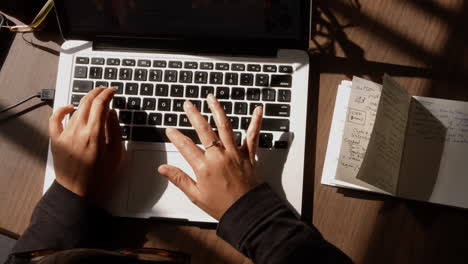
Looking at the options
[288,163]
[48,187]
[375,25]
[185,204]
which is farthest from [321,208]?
[48,187]

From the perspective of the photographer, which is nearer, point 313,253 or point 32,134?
point 313,253

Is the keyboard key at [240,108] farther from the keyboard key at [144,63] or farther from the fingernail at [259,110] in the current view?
the keyboard key at [144,63]

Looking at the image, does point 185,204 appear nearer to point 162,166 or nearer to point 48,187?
point 162,166

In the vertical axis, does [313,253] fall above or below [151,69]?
below

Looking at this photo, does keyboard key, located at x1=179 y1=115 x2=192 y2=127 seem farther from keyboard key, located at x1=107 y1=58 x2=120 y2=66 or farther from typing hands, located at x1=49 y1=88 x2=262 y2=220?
keyboard key, located at x1=107 y1=58 x2=120 y2=66

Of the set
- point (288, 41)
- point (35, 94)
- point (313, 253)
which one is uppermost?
point (288, 41)

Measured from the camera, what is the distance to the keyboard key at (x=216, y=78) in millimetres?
661

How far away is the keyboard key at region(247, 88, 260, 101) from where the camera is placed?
0.65m

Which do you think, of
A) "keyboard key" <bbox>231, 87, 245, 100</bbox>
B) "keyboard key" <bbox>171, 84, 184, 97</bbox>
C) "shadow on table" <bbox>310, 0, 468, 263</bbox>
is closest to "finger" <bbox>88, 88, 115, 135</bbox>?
"keyboard key" <bbox>171, 84, 184, 97</bbox>

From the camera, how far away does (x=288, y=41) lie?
64 centimetres

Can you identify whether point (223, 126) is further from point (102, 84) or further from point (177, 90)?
point (102, 84)

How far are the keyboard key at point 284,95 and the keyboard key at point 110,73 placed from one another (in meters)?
0.29

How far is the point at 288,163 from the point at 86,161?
0.34 m

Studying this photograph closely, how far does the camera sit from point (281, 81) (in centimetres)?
66
